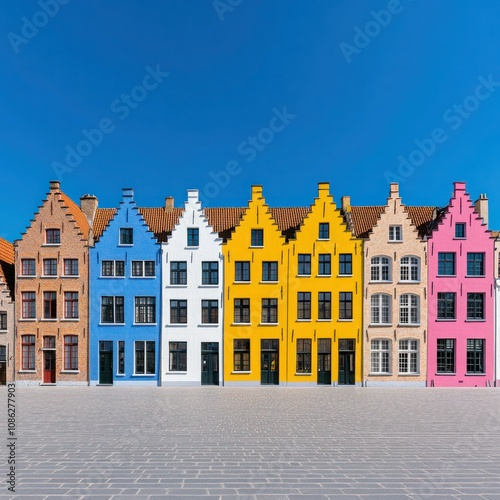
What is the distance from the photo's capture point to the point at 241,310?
101 feet

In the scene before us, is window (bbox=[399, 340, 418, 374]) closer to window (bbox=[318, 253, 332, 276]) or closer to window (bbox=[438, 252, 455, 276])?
window (bbox=[438, 252, 455, 276])

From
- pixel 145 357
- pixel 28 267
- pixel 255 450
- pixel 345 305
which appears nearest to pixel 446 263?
pixel 345 305

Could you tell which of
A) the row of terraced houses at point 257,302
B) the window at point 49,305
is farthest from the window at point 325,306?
the window at point 49,305

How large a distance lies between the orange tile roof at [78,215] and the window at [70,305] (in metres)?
4.61

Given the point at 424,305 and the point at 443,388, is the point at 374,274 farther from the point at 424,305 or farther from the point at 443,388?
the point at 443,388

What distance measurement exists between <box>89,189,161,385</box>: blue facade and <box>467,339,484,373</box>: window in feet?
76.5

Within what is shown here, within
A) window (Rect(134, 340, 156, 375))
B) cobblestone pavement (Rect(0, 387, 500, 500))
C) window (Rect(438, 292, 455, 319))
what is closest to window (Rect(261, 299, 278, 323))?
window (Rect(134, 340, 156, 375))

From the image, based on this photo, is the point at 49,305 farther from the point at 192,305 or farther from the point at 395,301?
the point at 395,301

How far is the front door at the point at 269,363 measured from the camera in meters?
30.2

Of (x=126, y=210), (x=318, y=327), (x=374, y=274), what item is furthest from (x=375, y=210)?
(x=126, y=210)

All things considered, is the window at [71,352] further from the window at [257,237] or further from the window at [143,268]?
the window at [257,237]

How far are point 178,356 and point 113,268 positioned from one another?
329 inches

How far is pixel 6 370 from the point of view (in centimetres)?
3011

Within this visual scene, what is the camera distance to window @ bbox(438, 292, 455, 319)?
3055 cm
